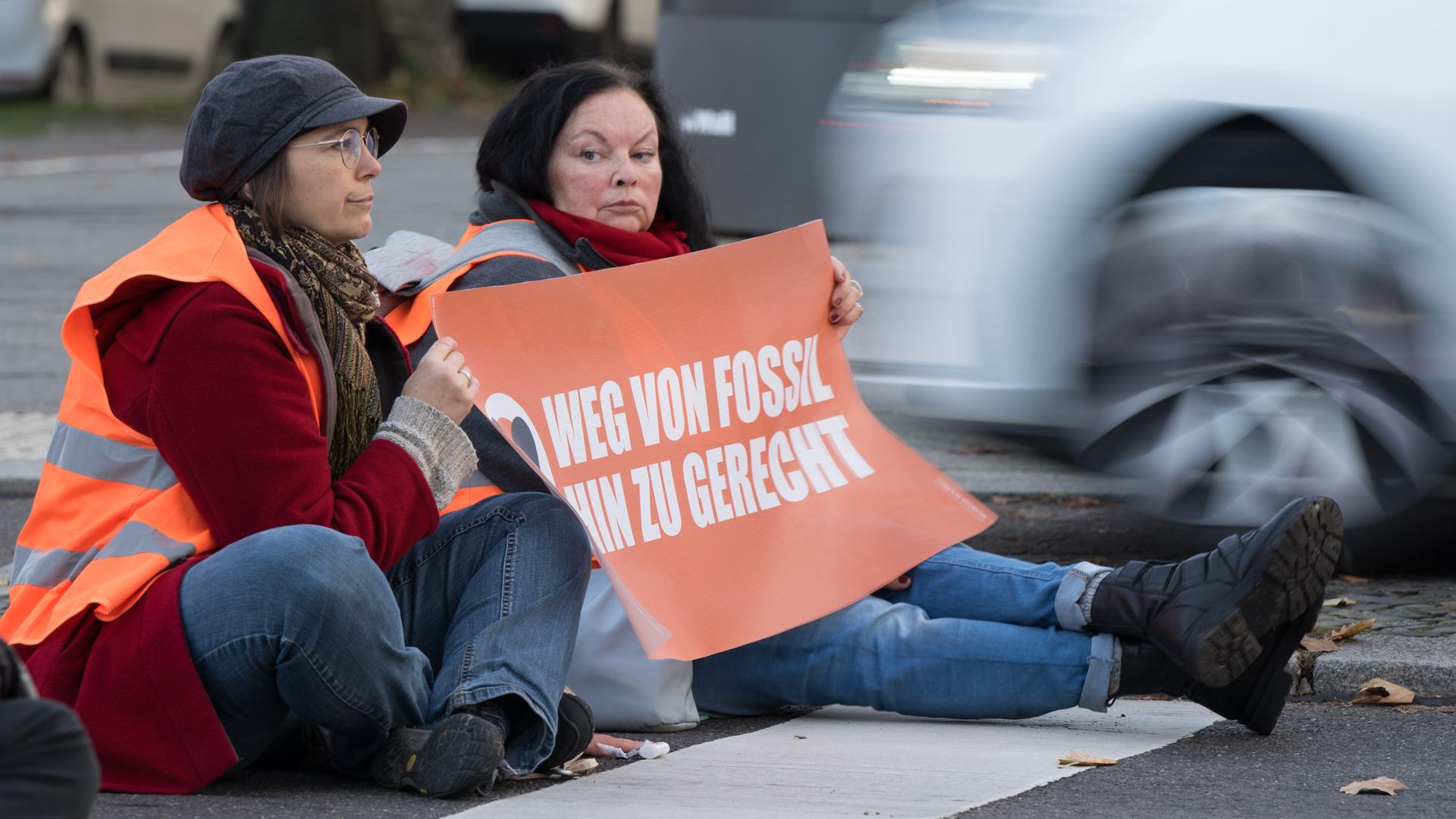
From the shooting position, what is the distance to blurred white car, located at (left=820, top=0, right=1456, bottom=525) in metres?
4.46

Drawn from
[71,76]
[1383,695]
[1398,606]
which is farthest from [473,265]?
[71,76]

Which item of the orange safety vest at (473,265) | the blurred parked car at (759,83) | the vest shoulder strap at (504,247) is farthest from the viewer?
the blurred parked car at (759,83)

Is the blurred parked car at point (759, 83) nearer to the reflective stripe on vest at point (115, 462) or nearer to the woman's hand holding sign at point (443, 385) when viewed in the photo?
the woman's hand holding sign at point (443, 385)

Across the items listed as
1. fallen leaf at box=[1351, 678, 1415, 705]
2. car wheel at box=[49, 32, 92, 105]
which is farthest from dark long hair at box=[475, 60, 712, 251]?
car wheel at box=[49, 32, 92, 105]

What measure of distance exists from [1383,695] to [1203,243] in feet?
3.64

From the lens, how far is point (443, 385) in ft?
10.6

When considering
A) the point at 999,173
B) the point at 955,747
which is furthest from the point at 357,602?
the point at 999,173

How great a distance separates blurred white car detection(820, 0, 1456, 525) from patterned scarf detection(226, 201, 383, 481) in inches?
74.4

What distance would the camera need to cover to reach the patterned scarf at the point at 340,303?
3.17m

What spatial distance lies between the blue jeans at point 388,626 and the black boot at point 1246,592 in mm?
1033

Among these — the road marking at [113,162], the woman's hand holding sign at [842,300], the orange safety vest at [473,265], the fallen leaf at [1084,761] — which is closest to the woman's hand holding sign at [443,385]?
the orange safety vest at [473,265]

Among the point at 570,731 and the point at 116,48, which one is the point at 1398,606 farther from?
the point at 116,48

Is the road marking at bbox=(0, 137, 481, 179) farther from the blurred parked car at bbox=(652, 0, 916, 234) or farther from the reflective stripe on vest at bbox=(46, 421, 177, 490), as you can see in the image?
the reflective stripe on vest at bbox=(46, 421, 177, 490)

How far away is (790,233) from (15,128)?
15.2m
